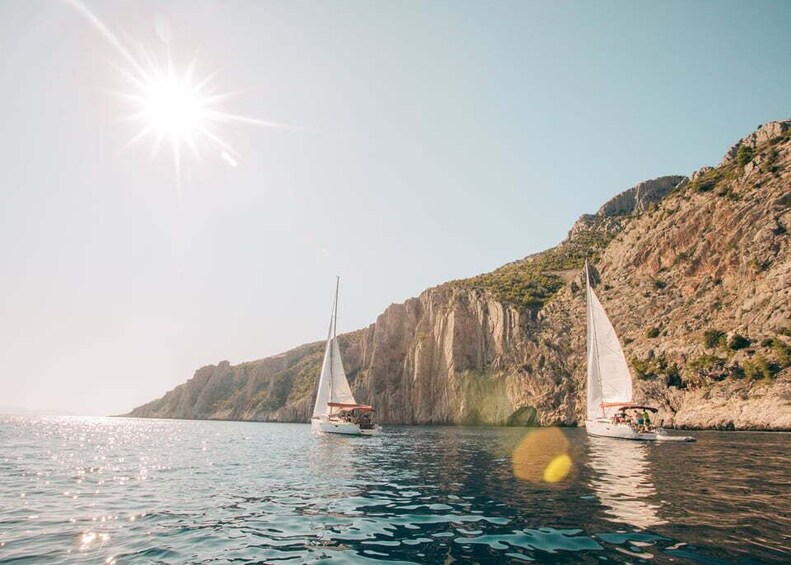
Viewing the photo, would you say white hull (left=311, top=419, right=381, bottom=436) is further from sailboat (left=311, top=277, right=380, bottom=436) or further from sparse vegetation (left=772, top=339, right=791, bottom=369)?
sparse vegetation (left=772, top=339, right=791, bottom=369)

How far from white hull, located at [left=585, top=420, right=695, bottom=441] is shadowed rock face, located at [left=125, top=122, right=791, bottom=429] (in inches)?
666

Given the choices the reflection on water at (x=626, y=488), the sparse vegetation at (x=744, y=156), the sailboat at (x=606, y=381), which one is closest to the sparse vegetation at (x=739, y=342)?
the sailboat at (x=606, y=381)

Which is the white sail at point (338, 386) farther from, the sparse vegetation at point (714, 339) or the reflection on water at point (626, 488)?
the sparse vegetation at point (714, 339)

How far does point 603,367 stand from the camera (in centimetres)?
5200

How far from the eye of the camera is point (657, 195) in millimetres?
148250

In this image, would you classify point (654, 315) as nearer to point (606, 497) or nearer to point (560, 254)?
point (560, 254)

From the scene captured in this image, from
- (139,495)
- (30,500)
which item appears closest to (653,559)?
(139,495)

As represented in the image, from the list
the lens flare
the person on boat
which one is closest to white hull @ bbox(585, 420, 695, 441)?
the person on boat

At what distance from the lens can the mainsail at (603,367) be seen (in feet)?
165

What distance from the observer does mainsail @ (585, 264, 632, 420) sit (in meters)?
50.3

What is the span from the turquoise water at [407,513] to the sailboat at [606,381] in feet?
78.3

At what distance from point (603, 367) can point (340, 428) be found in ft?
106

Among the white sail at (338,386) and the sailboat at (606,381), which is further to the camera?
the white sail at (338,386)

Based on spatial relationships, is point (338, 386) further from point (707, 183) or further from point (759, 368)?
point (707, 183)
